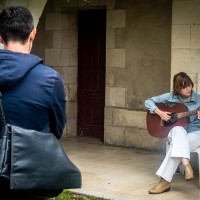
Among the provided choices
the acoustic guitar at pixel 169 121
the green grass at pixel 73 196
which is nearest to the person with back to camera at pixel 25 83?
the green grass at pixel 73 196

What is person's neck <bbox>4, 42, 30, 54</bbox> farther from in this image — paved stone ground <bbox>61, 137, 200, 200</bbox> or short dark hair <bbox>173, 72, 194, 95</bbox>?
short dark hair <bbox>173, 72, 194, 95</bbox>

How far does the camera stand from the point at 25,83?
226 centimetres

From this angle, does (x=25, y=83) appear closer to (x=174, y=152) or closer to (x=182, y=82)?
(x=174, y=152)

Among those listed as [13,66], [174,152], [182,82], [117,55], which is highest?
[117,55]

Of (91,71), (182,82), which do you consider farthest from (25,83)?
(91,71)

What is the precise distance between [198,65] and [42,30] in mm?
3208

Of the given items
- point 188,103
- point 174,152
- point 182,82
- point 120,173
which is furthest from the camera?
point 120,173

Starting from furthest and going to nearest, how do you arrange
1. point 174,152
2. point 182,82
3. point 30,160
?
point 182,82, point 174,152, point 30,160

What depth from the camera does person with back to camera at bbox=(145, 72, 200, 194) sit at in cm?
513

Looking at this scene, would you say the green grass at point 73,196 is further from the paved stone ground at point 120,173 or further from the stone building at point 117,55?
the stone building at point 117,55

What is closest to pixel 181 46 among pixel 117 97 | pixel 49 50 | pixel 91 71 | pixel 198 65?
pixel 198 65

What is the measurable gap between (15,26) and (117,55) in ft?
18.4

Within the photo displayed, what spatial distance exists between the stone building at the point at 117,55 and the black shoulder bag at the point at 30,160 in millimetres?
4088

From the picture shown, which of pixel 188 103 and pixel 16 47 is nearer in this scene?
pixel 16 47
